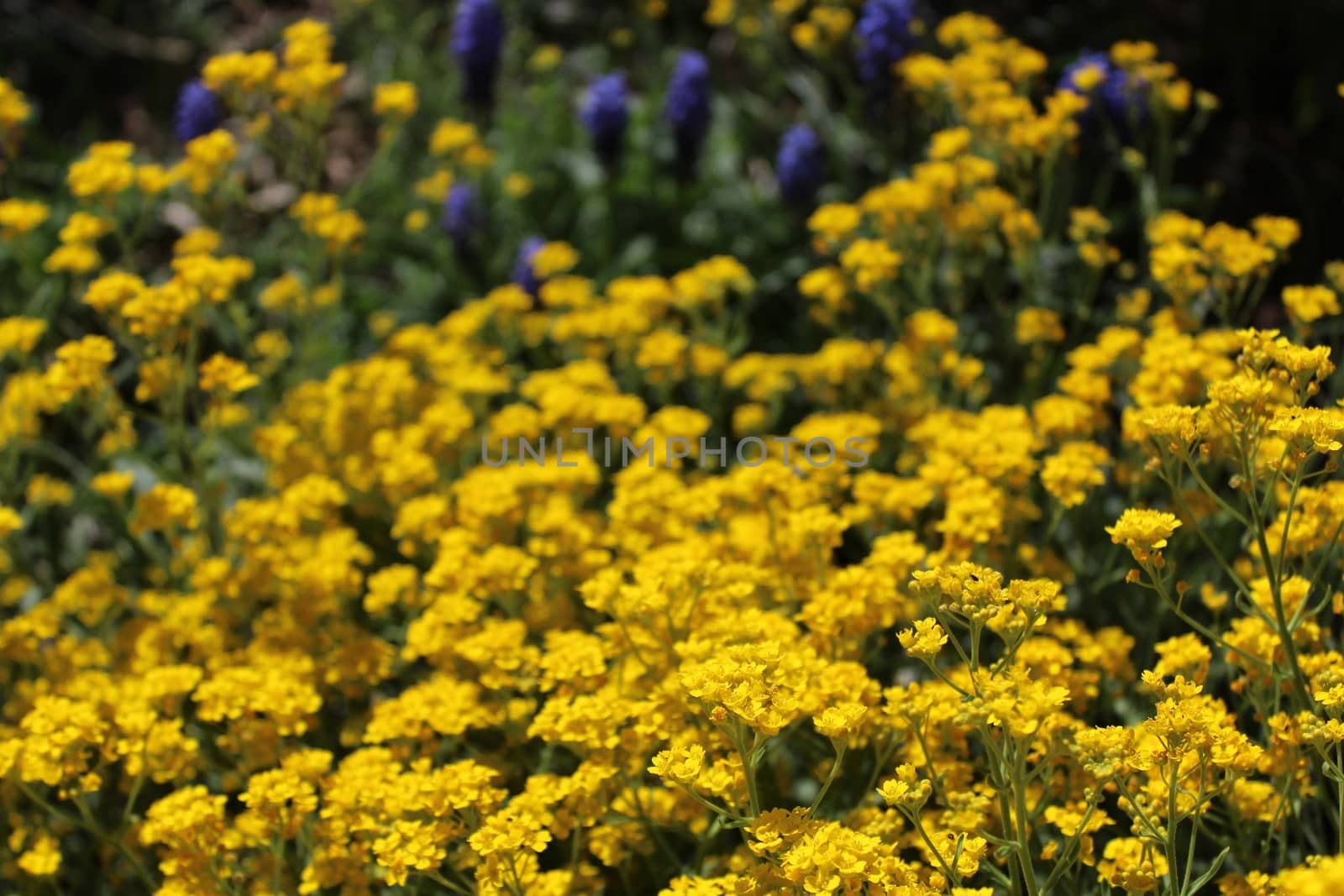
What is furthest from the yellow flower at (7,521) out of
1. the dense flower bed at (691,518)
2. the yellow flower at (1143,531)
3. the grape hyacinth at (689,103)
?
the grape hyacinth at (689,103)

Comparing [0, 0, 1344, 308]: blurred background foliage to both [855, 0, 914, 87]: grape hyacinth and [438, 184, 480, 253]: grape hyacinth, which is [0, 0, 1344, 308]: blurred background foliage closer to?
[855, 0, 914, 87]: grape hyacinth

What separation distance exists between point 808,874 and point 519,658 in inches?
38.0

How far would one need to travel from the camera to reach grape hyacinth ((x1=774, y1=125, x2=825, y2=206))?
5.15 metres

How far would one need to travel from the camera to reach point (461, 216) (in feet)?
17.8

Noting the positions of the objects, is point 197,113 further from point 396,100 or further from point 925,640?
point 925,640

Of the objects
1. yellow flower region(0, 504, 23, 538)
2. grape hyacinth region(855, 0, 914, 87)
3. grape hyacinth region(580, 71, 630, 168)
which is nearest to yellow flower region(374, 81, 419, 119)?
grape hyacinth region(580, 71, 630, 168)

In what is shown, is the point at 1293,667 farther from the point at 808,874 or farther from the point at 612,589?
the point at 612,589

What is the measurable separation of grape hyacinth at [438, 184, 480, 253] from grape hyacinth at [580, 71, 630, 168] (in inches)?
22.0

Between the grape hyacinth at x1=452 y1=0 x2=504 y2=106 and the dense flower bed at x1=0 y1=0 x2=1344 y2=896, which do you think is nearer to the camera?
the dense flower bed at x1=0 y1=0 x2=1344 y2=896

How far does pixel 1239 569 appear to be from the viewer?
128 inches

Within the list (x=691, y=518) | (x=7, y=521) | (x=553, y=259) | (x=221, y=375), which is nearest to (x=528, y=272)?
(x=553, y=259)

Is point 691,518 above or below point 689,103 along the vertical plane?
below

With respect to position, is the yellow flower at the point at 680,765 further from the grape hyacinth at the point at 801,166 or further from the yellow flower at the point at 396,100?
the grape hyacinth at the point at 801,166

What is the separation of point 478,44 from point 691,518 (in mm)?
3146
